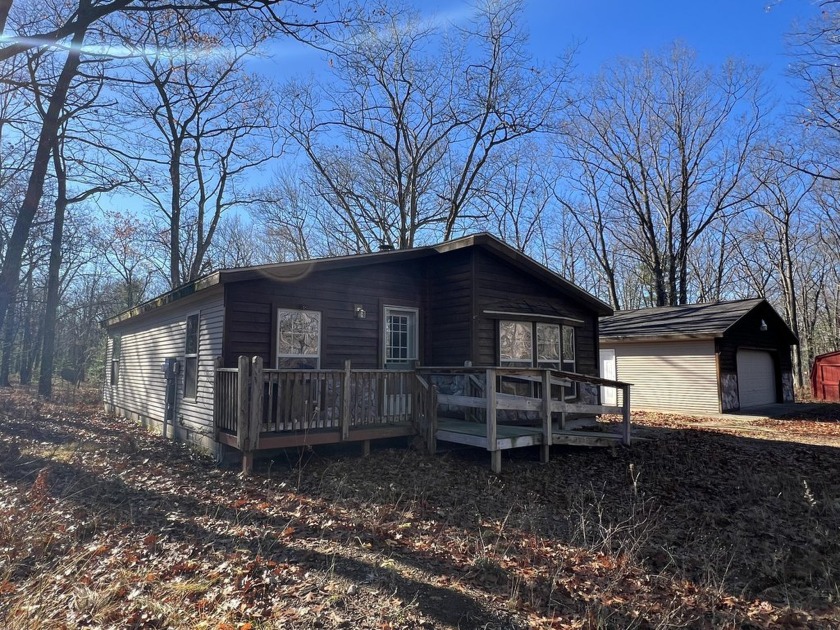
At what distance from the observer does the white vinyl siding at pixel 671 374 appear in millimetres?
18188

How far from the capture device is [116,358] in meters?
17.0

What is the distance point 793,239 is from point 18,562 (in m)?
39.1

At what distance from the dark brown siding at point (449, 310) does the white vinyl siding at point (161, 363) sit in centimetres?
461

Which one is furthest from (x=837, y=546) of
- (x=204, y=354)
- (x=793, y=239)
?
(x=793, y=239)

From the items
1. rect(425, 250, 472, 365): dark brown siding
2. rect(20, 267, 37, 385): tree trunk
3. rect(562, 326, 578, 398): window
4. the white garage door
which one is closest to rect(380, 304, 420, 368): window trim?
rect(425, 250, 472, 365): dark brown siding

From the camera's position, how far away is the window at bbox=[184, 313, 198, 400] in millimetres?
10312

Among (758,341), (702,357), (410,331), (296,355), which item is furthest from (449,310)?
(758,341)

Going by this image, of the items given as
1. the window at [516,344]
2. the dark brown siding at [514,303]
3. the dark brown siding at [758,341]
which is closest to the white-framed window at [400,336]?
the dark brown siding at [514,303]

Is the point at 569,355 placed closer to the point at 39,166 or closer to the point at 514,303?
the point at 514,303

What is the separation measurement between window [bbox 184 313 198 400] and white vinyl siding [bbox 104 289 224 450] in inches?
6.1

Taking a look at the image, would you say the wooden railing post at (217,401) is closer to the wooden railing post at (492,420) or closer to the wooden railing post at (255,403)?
the wooden railing post at (255,403)

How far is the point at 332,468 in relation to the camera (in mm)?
8070

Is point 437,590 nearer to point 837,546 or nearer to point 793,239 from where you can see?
point 837,546

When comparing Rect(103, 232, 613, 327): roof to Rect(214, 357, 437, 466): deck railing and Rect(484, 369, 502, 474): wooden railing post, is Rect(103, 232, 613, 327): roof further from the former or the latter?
Rect(484, 369, 502, 474): wooden railing post
